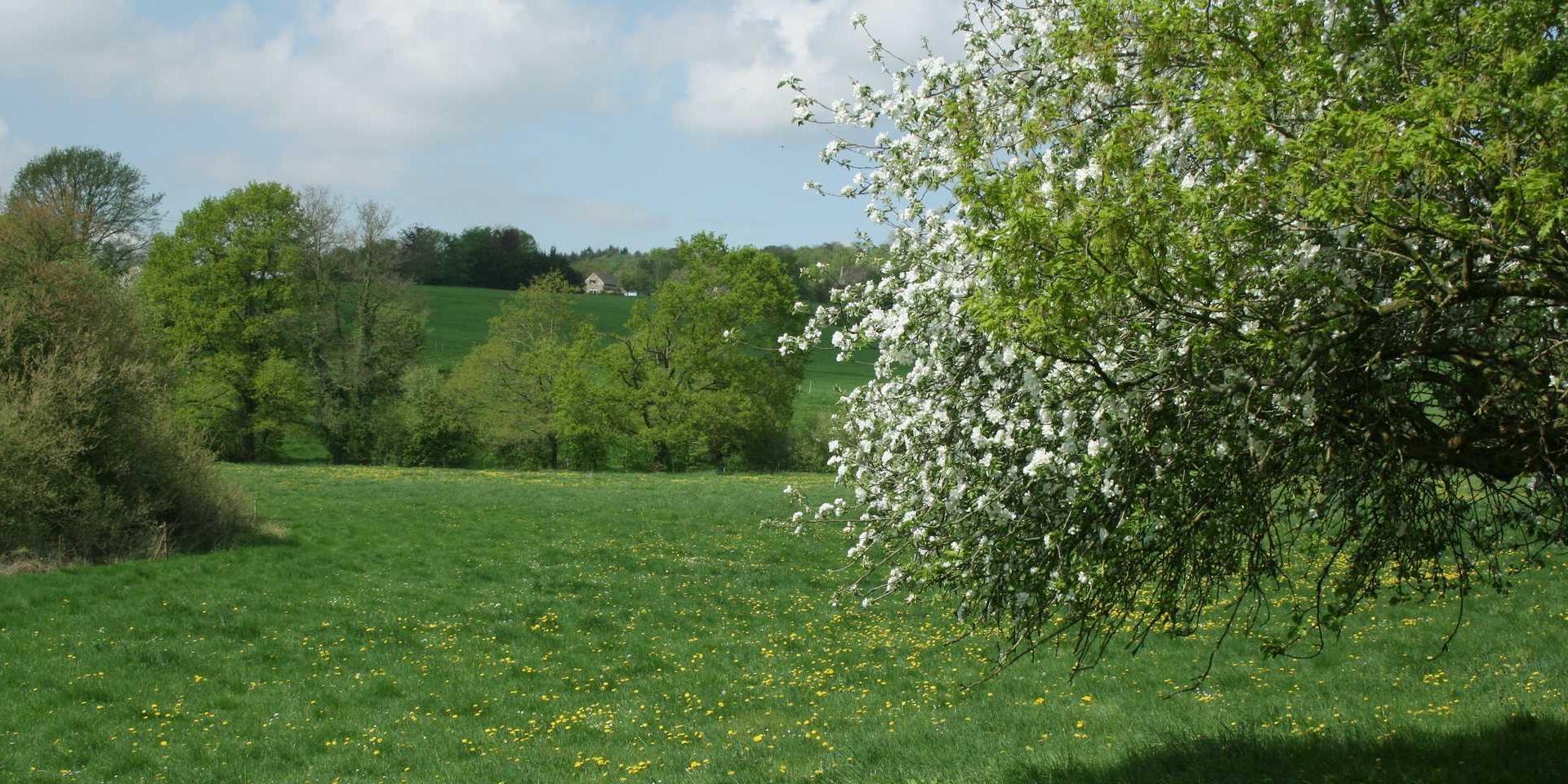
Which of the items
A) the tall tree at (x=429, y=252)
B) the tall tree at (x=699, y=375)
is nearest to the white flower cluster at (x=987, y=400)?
the tall tree at (x=699, y=375)

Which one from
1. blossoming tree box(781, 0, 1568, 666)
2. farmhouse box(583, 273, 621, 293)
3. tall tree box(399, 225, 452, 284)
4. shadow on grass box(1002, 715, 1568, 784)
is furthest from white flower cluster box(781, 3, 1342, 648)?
farmhouse box(583, 273, 621, 293)

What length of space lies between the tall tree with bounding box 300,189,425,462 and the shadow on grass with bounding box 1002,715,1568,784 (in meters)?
52.9

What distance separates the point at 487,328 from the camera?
306ft

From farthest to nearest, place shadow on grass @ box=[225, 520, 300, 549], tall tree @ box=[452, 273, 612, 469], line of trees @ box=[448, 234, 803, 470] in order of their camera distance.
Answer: tall tree @ box=[452, 273, 612, 469], line of trees @ box=[448, 234, 803, 470], shadow on grass @ box=[225, 520, 300, 549]

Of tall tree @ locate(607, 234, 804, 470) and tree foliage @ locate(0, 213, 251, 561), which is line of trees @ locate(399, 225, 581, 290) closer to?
tall tree @ locate(607, 234, 804, 470)

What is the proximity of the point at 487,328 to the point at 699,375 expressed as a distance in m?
44.8

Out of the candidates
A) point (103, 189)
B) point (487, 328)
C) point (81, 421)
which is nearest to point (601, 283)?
point (487, 328)

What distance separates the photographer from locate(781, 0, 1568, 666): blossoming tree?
4832mm

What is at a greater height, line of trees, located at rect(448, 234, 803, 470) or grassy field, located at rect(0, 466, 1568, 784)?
line of trees, located at rect(448, 234, 803, 470)

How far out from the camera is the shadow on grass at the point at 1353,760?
776 cm


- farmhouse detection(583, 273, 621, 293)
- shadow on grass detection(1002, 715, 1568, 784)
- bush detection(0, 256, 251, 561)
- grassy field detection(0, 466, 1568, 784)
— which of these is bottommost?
grassy field detection(0, 466, 1568, 784)

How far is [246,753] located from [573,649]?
19.2ft

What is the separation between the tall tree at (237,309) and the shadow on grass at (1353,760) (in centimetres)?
5124

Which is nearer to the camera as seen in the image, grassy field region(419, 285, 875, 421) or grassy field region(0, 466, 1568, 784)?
grassy field region(0, 466, 1568, 784)
